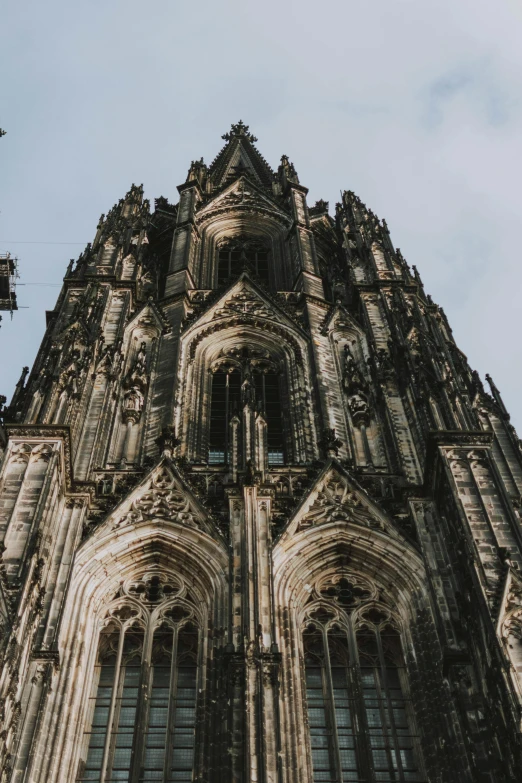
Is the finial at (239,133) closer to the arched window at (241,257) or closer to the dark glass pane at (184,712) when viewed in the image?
the arched window at (241,257)

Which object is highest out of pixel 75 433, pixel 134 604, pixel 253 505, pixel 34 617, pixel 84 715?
pixel 75 433

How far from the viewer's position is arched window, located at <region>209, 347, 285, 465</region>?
78.1 ft

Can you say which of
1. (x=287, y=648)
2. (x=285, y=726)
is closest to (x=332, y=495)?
(x=287, y=648)

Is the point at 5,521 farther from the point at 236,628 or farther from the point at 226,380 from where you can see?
the point at 226,380

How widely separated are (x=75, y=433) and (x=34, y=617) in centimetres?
601

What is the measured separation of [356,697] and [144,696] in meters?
3.32

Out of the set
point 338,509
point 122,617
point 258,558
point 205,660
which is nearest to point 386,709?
point 205,660

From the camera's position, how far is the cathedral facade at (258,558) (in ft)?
52.2

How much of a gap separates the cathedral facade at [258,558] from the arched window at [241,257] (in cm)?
710

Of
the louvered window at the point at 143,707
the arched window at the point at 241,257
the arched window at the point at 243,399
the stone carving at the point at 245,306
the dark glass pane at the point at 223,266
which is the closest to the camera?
the louvered window at the point at 143,707

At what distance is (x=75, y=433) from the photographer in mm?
22156

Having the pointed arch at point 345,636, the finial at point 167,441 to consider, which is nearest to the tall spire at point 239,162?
the finial at point 167,441

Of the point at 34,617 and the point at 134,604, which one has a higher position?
the point at 134,604

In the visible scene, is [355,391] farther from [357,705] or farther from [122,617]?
[357,705]
